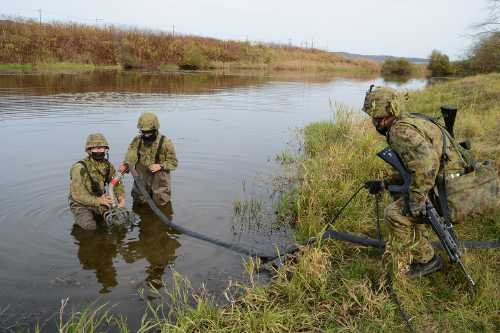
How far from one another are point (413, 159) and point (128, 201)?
203 inches

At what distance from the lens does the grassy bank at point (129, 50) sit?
1320 inches

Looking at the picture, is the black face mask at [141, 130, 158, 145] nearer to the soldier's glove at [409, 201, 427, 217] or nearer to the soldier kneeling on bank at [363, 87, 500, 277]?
the soldier kneeling on bank at [363, 87, 500, 277]

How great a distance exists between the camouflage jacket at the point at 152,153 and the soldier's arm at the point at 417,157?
404 cm

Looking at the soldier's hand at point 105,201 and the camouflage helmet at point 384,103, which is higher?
the camouflage helmet at point 384,103

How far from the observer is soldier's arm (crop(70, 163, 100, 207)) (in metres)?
5.64

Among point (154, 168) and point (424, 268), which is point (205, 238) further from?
point (424, 268)

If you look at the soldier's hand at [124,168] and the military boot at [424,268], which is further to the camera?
the soldier's hand at [124,168]

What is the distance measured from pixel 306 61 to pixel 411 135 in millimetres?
53367

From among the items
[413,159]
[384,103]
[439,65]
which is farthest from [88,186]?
[439,65]

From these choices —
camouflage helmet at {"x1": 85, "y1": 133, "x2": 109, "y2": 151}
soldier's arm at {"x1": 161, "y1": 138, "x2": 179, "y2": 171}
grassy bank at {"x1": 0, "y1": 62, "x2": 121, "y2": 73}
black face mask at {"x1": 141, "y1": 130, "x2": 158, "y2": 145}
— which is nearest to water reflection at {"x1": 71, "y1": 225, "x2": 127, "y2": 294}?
camouflage helmet at {"x1": 85, "y1": 133, "x2": 109, "y2": 151}

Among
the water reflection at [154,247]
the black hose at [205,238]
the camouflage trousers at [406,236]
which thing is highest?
the camouflage trousers at [406,236]

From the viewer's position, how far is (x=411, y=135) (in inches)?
139

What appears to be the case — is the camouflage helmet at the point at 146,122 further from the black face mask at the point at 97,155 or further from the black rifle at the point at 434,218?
the black rifle at the point at 434,218

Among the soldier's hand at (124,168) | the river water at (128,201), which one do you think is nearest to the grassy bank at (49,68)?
the river water at (128,201)
